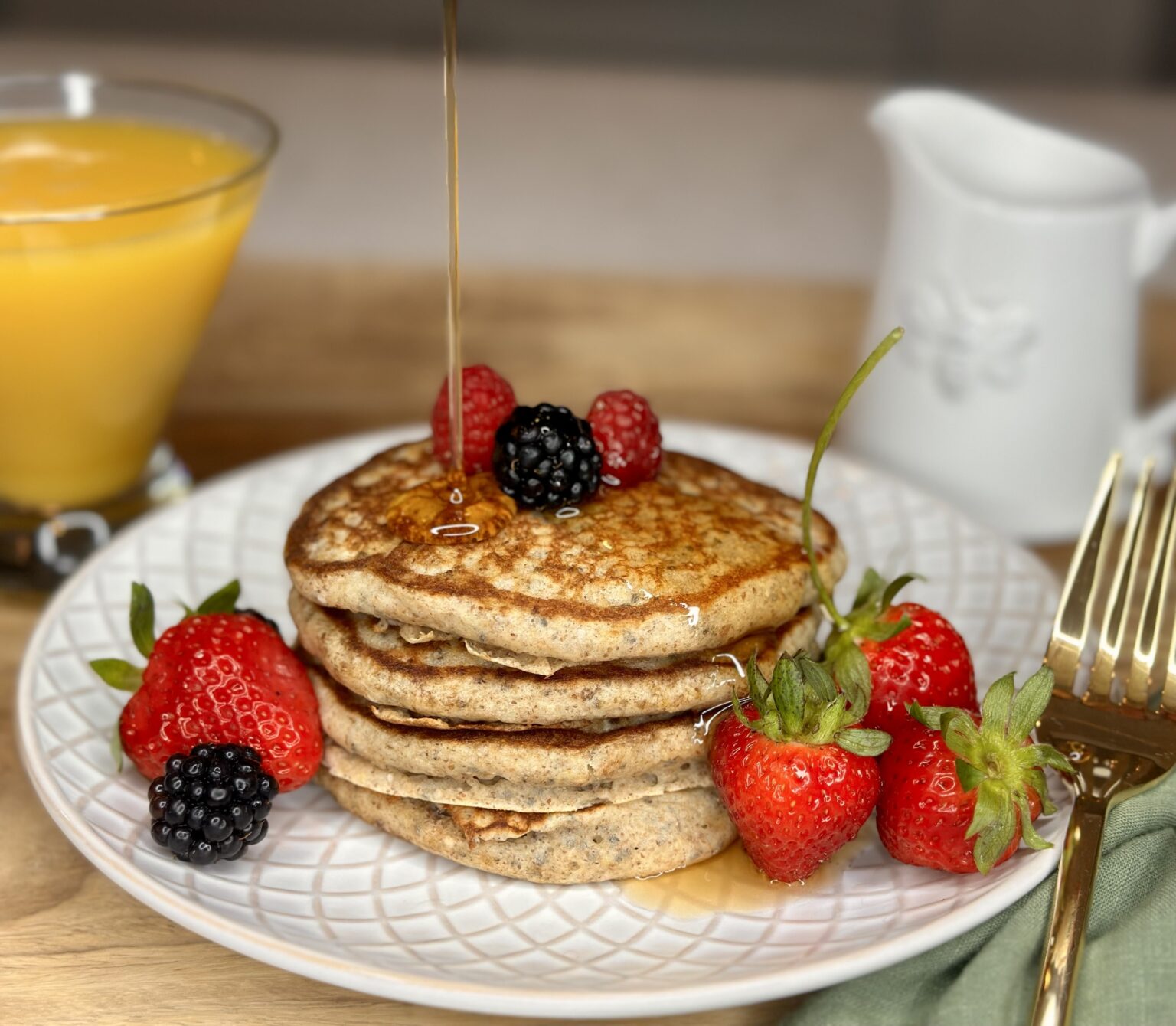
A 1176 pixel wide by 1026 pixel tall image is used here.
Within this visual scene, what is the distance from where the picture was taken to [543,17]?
6316mm

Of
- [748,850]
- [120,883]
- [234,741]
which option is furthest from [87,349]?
[748,850]

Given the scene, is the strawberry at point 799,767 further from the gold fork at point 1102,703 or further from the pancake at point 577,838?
the gold fork at point 1102,703

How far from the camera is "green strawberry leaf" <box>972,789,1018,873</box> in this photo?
4.81ft

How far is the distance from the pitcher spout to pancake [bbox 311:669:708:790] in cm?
118

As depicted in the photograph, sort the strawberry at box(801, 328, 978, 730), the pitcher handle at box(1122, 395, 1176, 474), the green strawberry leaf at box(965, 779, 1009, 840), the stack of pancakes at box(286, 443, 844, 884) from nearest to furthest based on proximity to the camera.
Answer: the green strawberry leaf at box(965, 779, 1009, 840), the stack of pancakes at box(286, 443, 844, 884), the strawberry at box(801, 328, 978, 730), the pitcher handle at box(1122, 395, 1176, 474)

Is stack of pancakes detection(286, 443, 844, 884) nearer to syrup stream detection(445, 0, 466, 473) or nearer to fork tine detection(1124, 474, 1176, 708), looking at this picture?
syrup stream detection(445, 0, 466, 473)

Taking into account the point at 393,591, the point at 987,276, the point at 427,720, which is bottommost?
the point at 427,720

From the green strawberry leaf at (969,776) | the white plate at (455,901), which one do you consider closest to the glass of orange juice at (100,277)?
the white plate at (455,901)

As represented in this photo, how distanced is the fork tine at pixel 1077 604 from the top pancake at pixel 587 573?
29 cm

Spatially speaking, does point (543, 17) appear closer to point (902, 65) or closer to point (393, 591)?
point (902, 65)

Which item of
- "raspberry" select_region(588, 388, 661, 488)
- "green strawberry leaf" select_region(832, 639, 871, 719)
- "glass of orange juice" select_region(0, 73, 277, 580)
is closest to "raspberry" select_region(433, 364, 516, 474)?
"raspberry" select_region(588, 388, 661, 488)

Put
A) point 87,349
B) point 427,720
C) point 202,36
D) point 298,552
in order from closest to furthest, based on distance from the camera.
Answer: point 427,720 < point 298,552 < point 87,349 < point 202,36

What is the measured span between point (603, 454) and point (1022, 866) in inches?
28.6

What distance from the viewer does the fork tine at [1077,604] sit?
5.75ft
